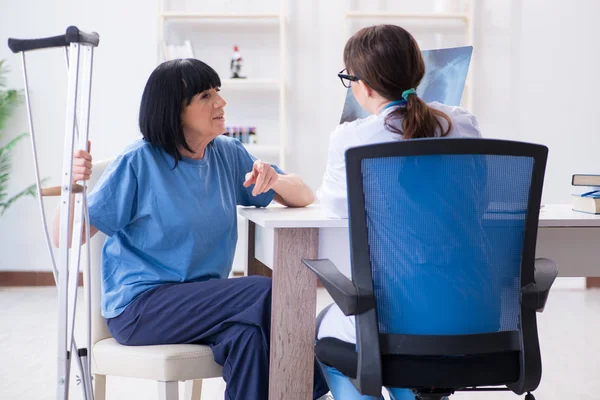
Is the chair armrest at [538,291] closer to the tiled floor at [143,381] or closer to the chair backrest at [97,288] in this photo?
the chair backrest at [97,288]

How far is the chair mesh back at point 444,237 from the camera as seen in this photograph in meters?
1.28

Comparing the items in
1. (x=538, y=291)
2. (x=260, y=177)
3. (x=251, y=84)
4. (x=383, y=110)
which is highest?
(x=251, y=84)

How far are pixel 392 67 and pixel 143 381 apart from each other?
1.79 meters

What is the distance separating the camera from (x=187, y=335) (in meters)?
1.67

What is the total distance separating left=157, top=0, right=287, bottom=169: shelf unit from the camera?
4570mm

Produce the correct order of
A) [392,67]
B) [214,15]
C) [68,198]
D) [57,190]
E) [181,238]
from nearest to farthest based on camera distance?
[68,198] → [57,190] → [392,67] → [181,238] → [214,15]

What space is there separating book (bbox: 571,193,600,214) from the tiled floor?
0.96 meters

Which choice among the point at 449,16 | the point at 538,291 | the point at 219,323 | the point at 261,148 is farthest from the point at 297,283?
the point at 449,16

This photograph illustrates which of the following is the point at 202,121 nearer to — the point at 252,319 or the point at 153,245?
the point at 153,245

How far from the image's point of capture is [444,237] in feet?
4.27

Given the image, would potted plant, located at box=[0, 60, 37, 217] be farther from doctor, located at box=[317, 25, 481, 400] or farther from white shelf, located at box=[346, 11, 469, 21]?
doctor, located at box=[317, 25, 481, 400]

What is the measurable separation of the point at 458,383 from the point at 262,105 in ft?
12.0

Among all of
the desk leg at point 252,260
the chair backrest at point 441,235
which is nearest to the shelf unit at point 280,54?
the desk leg at point 252,260

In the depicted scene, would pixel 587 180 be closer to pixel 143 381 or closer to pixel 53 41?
pixel 53 41
